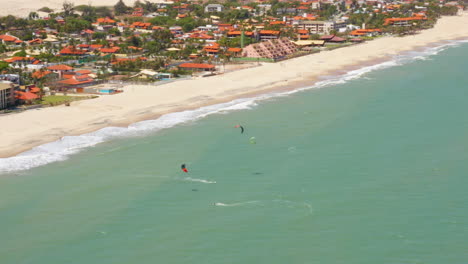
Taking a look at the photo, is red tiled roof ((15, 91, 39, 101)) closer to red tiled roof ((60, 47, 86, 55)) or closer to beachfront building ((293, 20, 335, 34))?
red tiled roof ((60, 47, 86, 55))

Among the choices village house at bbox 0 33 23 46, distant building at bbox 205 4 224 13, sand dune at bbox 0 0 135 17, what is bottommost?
village house at bbox 0 33 23 46

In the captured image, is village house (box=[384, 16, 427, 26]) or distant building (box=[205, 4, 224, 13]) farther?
distant building (box=[205, 4, 224, 13])

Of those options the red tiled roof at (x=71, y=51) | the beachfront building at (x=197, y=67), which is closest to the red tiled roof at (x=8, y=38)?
the red tiled roof at (x=71, y=51)

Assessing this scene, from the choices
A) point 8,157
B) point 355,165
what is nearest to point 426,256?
point 355,165

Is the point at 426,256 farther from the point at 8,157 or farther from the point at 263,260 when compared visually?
the point at 8,157

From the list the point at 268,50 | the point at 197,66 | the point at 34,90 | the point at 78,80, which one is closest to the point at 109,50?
the point at 197,66

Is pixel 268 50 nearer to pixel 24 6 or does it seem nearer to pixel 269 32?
pixel 269 32

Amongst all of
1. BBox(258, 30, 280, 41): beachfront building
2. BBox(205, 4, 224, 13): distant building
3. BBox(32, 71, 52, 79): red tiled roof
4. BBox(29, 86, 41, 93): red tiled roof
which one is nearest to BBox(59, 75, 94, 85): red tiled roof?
BBox(32, 71, 52, 79): red tiled roof
